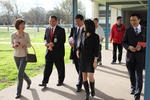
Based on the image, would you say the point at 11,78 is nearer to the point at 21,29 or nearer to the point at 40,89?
the point at 40,89

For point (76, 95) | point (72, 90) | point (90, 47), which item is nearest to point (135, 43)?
point (90, 47)

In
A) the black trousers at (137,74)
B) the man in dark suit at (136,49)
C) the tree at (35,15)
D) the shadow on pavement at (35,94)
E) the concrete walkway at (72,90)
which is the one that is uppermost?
the tree at (35,15)

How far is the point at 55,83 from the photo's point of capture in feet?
21.2

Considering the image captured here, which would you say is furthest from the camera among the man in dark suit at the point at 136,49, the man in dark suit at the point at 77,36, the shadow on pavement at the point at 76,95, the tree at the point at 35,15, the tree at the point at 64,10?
the tree at the point at 35,15

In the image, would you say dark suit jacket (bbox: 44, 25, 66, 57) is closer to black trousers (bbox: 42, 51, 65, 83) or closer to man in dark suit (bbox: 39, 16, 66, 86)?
man in dark suit (bbox: 39, 16, 66, 86)

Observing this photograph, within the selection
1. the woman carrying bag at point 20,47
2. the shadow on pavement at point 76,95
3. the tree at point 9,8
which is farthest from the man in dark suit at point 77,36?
the tree at point 9,8

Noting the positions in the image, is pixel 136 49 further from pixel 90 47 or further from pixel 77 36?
pixel 77 36

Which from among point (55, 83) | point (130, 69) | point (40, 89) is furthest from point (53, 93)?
point (130, 69)

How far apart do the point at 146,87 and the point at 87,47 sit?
1704 mm

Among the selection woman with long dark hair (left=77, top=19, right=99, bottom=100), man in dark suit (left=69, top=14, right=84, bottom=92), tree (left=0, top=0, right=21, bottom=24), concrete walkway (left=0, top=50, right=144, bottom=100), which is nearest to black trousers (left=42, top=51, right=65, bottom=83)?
concrete walkway (left=0, top=50, right=144, bottom=100)

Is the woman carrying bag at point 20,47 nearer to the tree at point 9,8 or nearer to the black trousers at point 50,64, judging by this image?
the black trousers at point 50,64

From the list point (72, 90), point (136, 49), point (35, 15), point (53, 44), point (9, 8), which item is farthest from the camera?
point (35, 15)

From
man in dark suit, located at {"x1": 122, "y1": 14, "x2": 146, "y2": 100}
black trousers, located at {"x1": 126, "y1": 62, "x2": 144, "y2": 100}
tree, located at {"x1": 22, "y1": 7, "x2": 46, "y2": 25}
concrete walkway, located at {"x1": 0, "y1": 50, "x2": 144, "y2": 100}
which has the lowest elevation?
concrete walkway, located at {"x1": 0, "y1": 50, "x2": 144, "y2": 100}

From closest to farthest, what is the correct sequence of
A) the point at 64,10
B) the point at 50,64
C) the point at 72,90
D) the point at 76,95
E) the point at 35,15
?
the point at 76,95 < the point at 72,90 < the point at 50,64 < the point at 64,10 < the point at 35,15
